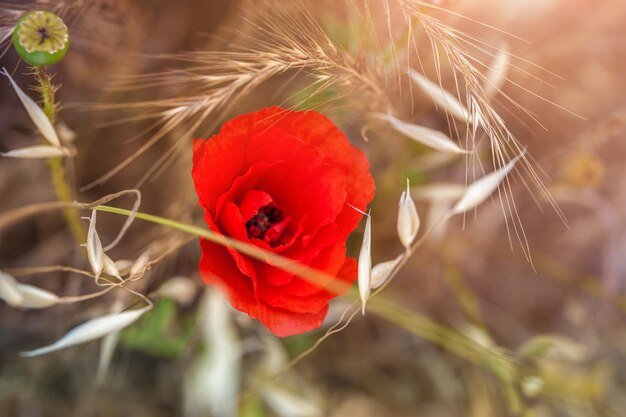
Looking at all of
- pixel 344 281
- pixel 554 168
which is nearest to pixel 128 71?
pixel 344 281

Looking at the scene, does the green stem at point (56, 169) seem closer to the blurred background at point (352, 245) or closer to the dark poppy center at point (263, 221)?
the blurred background at point (352, 245)

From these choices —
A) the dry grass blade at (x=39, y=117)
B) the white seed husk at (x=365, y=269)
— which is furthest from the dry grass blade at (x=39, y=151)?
the white seed husk at (x=365, y=269)

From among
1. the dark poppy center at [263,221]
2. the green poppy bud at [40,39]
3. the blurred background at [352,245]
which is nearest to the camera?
the green poppy bud at [40,39]

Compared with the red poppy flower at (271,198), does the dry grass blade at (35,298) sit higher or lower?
lower

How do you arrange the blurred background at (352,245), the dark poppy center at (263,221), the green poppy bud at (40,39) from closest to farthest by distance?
1. the green poppy bud at (40,39)
2. the dark poppy center at (263,221)
3. the blurred background at (352,245)

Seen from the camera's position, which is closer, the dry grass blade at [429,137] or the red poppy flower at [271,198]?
the red poppy flower at [271,198]

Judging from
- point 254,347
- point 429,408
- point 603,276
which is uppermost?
point 603,276

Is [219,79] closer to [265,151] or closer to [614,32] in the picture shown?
[265,151]
